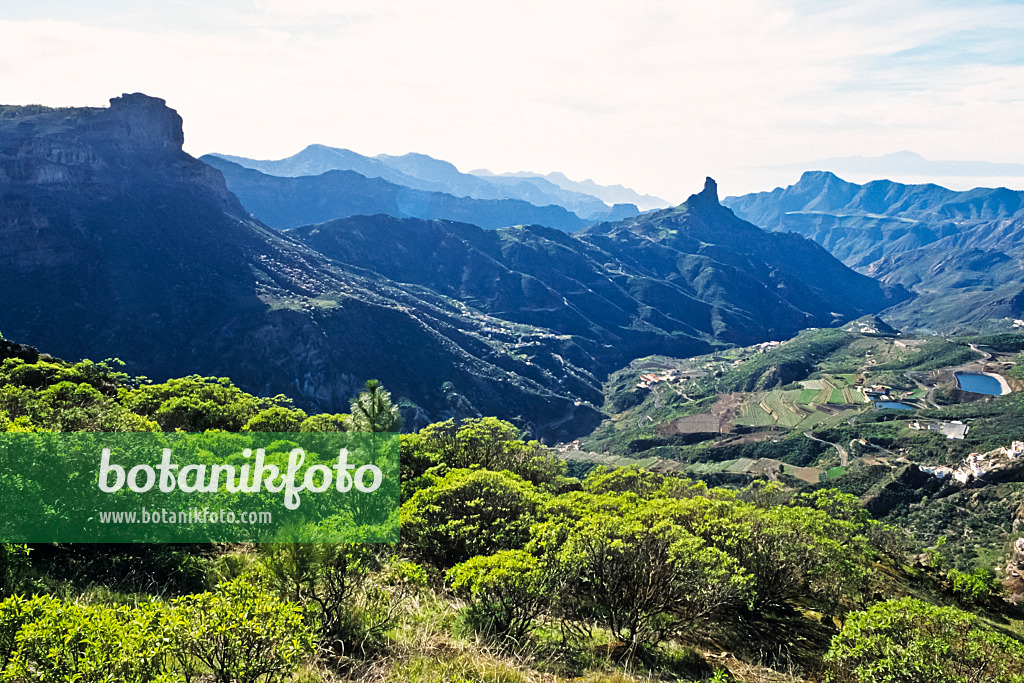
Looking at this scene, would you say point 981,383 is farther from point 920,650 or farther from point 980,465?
point 920,650

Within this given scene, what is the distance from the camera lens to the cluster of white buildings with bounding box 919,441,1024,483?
300 feet

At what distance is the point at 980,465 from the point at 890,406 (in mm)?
69995

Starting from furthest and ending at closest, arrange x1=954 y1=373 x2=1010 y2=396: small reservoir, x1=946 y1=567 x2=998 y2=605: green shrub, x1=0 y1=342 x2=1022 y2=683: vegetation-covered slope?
x1=954 y1=373 x2=1010 y2=396: small reservoir, x1=946 y1=567 x2=998 y2=605: green shrub, x1=0 y1=342 x2=1022 y2=683: vegetation-covered slope

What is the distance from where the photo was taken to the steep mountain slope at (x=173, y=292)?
14200 cm

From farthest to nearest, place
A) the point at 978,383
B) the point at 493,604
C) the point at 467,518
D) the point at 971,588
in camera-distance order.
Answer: the point at 978,383, the point at 971,588, the point at 467,518, the point at 493,604

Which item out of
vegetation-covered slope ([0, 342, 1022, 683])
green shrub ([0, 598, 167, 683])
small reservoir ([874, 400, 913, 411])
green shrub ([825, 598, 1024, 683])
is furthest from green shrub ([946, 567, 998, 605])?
small reservoir ([874, 400, 913, 411])

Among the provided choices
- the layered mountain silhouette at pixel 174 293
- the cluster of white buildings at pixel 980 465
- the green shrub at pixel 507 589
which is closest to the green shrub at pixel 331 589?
the green shrub at pixel 507 589

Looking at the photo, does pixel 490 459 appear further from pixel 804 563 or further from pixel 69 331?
pixel 69 331

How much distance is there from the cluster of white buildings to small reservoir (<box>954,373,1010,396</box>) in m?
74.8

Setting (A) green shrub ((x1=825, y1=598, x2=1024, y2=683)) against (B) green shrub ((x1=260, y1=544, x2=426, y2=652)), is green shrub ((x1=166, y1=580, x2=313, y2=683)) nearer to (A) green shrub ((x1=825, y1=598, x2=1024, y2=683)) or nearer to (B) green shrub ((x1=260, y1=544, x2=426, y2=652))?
(B) green shrub ((x1=260, y1=544, x2=426, y2=652))

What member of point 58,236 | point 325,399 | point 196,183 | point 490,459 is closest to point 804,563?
point 490,459

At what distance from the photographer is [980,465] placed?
95500mm

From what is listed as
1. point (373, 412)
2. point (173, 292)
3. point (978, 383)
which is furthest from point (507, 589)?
point (978, 383)

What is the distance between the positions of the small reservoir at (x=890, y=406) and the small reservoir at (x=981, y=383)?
2193 centimetres
